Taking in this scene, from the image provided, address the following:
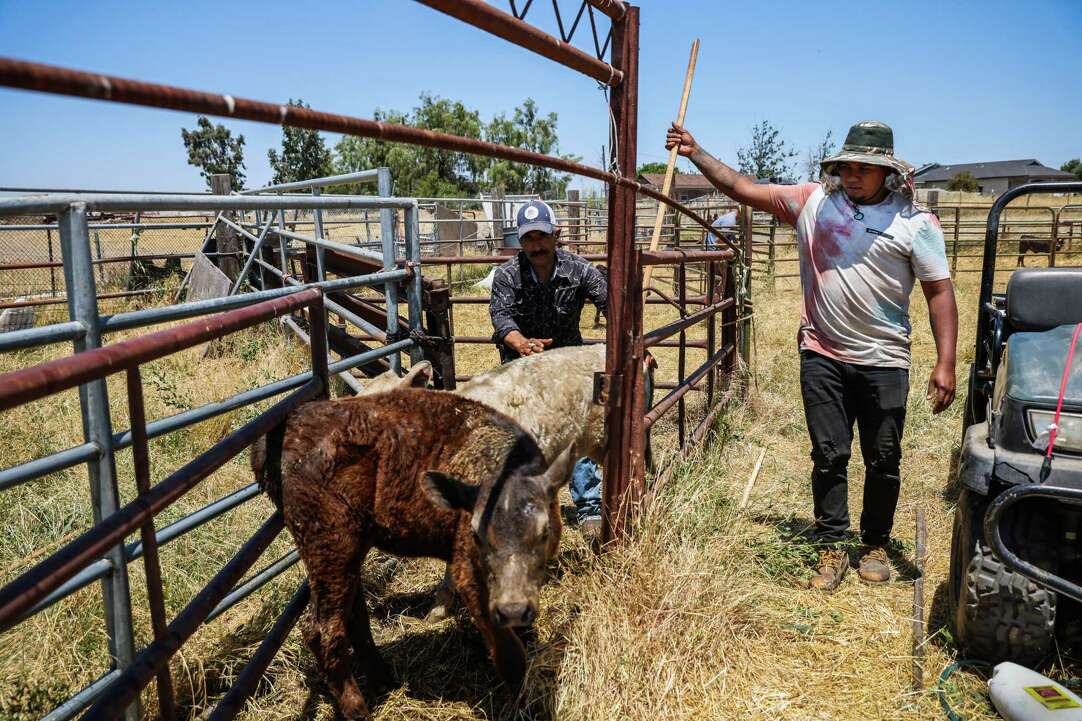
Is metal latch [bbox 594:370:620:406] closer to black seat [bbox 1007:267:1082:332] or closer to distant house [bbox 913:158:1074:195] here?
black seat [bbox 1007:267:1082:332]

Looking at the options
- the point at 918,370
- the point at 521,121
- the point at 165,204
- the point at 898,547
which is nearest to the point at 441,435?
the point at 165,204

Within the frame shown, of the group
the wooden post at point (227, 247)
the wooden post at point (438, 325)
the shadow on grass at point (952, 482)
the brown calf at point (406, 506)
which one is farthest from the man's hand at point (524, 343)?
the wooden post at point (227, 247)

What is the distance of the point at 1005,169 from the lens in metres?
76.0

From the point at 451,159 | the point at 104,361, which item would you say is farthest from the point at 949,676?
the point at 451,159

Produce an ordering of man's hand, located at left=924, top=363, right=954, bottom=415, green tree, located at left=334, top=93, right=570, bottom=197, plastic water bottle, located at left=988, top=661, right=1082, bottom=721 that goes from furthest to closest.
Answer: green tree, located at left=334, top=93, right=570, bottom=197 < man's hand, located at left=924, top=363, right=954, bottom=415 < plastic water bottle, located at left=988, top=661, right=1082, bottom=721

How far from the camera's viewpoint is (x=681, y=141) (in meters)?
3.64

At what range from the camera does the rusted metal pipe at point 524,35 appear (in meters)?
1.90

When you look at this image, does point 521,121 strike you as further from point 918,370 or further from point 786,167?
point 918,370

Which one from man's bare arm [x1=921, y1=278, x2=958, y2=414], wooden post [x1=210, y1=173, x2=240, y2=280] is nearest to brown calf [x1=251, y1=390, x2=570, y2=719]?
man's bare arm [x1=921, y1=278, x2=958, y2=414]

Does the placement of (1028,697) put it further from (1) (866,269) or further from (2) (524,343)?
(2) (524,343)

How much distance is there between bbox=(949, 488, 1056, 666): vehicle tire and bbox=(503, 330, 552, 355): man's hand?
7.36 feet

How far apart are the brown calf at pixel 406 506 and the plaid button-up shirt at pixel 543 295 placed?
1732 mm

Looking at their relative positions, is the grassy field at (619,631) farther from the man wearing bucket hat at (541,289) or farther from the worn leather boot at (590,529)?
the man wearing bucket hat at (541,289)

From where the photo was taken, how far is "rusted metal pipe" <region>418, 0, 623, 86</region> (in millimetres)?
1903
